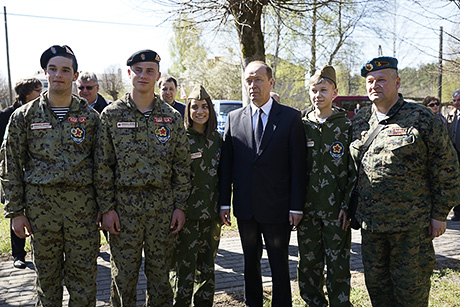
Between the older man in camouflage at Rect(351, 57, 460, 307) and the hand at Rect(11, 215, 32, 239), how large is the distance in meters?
2.72

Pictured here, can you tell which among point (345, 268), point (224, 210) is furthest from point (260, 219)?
point (345, 268)

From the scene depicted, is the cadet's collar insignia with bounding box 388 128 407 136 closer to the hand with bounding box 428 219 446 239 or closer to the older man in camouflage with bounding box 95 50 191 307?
the hand with bounding box 428 219 446 239

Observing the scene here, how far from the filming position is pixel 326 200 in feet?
11.2

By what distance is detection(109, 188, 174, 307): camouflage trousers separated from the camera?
3154mm

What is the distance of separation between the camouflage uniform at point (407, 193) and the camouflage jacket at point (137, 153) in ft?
5.28

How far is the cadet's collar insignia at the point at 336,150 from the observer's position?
11.3 feet

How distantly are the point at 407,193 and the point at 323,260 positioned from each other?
1.01m

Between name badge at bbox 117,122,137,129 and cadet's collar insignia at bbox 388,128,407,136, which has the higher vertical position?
name badge at bbox 117,122,137,129

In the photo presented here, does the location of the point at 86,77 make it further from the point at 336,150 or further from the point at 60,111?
the point at 336,150

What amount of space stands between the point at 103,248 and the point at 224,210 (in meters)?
3.08

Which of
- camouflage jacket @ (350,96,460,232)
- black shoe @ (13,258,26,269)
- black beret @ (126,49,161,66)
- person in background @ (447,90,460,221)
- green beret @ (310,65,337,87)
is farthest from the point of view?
person in background @ (447,90,460,221)

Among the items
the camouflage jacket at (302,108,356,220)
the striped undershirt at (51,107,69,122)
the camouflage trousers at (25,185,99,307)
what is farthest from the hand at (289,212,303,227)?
the striped undershirt at (51,107,69,122)

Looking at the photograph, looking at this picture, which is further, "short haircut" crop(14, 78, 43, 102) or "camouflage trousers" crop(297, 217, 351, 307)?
"short haircut" crop(14, 78, 43, 102)

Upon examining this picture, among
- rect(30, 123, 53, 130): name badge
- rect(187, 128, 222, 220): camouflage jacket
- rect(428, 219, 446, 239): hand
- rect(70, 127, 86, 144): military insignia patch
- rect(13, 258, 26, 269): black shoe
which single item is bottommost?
rect(13, 258, 26, 269): black shoe
